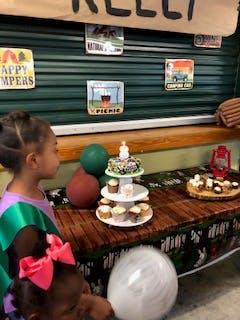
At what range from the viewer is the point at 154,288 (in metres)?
0.98

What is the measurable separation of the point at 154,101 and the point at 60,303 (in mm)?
1624

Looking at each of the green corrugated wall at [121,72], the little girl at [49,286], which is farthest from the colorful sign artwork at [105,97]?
the little girl at [49,286]

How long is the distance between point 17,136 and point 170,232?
88 cm

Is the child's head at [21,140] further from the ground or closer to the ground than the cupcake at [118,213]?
further from the ground

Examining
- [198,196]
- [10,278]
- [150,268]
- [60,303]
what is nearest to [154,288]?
[150,268]

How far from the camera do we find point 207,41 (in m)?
2.21

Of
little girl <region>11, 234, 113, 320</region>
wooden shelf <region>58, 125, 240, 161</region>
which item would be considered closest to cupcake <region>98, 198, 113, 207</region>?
wooden shelf <region>58, 125, 240, 161</region>

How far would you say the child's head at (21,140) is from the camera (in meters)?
0.99

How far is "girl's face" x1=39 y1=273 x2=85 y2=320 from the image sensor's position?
827mm

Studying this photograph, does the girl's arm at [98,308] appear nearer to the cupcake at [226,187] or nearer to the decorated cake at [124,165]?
the decorated cake at [124,165]

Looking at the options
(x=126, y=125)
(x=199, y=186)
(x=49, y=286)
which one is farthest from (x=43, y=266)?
(x=126, y=125)

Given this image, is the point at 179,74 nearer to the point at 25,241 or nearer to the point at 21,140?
the point at 21,140

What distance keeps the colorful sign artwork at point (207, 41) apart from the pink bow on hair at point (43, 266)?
6.25 feet

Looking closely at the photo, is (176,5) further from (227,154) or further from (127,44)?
(227,154)
